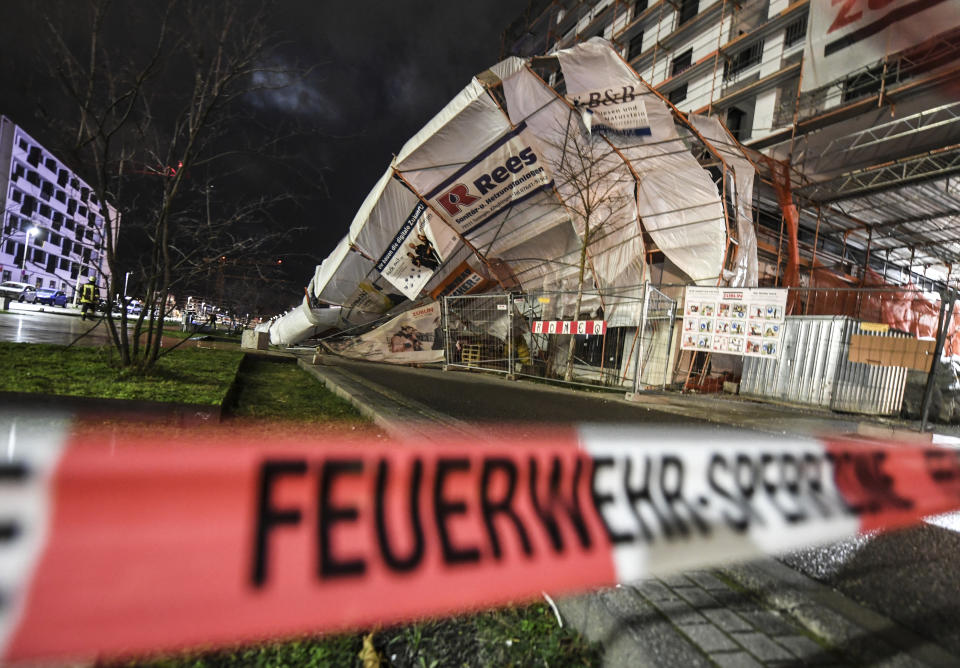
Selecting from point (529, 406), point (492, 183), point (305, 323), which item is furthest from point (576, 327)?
point (305, 323)

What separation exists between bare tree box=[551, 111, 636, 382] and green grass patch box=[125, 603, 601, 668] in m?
10.5

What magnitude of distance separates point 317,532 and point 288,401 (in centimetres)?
484

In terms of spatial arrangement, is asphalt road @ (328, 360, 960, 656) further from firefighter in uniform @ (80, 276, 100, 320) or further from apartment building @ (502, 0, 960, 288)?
apartment building @ (502, 0, 960, 288)

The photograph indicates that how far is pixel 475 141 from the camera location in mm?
12188

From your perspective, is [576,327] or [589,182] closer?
[576,327]

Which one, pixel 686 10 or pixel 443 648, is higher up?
pixel 686 10

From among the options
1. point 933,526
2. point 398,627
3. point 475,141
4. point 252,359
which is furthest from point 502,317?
Result: point 398,627

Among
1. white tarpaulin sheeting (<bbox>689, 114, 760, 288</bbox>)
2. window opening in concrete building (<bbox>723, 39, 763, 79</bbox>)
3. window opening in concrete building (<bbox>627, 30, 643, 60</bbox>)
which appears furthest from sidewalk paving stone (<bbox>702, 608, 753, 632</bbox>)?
window opening in concrete building (<bbox>627, 30, 643, 60</bbox>)

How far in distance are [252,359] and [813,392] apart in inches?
464

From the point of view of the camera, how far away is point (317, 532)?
1227 millimetres

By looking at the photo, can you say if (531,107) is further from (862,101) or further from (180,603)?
(180,603)

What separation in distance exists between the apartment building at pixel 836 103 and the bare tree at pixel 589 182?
8.43 feet

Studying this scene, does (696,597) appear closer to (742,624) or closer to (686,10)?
(742,624)

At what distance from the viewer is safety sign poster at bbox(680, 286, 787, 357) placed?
7172 mm
